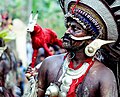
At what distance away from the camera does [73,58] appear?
594 cm

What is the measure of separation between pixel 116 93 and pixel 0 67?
2.73 metres

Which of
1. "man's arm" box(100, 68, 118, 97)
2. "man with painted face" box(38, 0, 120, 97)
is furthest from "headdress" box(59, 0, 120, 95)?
"man's arm" box(100, 68, 118, 97)

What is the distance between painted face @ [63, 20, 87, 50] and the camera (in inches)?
227

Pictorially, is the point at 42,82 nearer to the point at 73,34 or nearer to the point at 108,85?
the point at 73,34

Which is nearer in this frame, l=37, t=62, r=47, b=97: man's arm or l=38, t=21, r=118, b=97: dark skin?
l=38, t=21, r=118, b=97: dark skin

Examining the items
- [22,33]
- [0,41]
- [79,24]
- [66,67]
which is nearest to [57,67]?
[66,67]

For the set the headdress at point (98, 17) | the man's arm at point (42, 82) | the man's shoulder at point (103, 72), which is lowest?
the man's arm at point (42, 82)

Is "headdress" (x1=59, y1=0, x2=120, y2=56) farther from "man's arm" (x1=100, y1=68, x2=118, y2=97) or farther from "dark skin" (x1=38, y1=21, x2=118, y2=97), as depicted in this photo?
"man's arm" (x1=100, y1=68, x2=118, y2=97)

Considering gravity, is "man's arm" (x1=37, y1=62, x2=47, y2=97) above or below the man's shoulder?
below

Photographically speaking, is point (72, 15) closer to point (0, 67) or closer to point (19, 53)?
point (0, 67)

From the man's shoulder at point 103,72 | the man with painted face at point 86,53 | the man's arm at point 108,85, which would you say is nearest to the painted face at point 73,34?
the man with painted face at point 86,53

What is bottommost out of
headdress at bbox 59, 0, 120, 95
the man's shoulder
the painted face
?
the man's shoulder

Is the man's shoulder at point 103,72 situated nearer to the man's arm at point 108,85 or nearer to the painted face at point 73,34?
the man's arm at point 108,85

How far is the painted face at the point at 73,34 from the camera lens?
578cm
